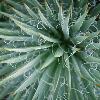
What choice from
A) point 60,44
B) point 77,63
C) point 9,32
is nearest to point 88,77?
point 77,63

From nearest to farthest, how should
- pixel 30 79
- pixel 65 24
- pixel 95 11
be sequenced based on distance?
pixel 65 24 → pixel 30 79 → pixel 95 11

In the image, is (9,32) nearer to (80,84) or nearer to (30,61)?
(30,61)

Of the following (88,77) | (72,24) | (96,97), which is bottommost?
(96,97)

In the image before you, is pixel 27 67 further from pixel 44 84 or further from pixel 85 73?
pixel 85 73

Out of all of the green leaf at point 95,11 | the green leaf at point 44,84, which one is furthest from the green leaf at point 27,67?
the green leaf at point 95,11

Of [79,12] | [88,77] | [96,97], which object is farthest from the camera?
[79,12]

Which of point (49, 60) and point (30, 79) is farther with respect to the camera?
point (30, 79)

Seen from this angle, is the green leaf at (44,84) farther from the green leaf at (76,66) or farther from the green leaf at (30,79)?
the green leaf at (76,66)

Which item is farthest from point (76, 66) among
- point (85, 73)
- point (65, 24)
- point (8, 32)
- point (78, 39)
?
point (8, 32)
